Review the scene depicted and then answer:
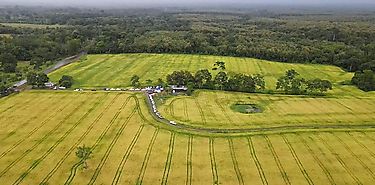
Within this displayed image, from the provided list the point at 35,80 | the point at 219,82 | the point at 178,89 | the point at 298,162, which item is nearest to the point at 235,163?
the point at 298,162

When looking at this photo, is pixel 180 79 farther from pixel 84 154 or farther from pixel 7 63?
pixel 7 63

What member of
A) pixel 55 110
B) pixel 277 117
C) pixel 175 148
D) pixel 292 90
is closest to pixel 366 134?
pixel 277 117

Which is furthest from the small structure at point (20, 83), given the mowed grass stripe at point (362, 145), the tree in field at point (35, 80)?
the mowed grass stripe at point (362, 145)

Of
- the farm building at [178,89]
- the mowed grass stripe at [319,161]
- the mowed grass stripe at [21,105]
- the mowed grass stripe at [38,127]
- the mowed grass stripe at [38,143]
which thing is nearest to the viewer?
the mowed grass stripe at [319,161]

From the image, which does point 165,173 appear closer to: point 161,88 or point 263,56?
point 161,88

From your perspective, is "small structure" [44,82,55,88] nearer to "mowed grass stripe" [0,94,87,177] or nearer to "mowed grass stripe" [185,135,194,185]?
"mowed grass stripe" [0,94,87,177]

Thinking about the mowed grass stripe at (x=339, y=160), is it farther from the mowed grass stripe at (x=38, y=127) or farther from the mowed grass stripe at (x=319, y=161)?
the mowed grass stripe at (x=38, y=127)

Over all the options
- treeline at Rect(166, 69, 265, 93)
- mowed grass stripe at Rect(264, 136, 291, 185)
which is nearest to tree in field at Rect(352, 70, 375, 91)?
treeline at Rect(166, 69, 265, 93)
